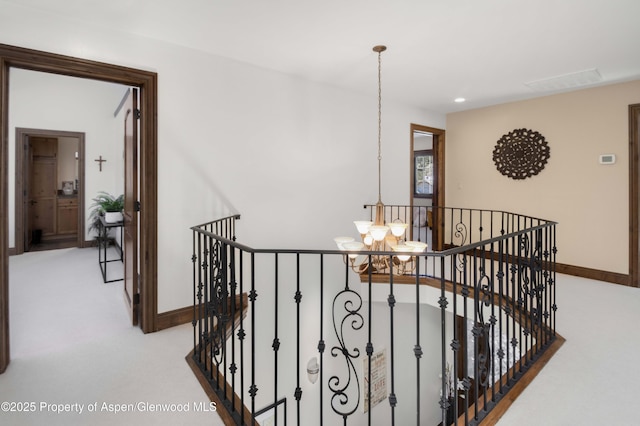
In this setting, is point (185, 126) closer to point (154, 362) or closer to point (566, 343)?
point (154, 362)

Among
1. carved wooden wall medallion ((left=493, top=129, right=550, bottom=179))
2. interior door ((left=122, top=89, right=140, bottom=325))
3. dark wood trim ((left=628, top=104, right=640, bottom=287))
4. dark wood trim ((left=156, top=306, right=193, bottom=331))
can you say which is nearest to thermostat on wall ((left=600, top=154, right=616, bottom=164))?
dark wood trim ((left=628, top=104, right=640, bottom=287))

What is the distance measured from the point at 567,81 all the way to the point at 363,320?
444 centimetres

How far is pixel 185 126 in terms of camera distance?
3.29 metres

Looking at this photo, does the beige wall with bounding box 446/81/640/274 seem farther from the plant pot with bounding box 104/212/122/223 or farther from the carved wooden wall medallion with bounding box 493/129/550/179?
the plant pot with bounding box 104/212/122/223

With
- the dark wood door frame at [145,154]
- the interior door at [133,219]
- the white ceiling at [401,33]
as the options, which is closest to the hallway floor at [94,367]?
the interior door at [133,219]

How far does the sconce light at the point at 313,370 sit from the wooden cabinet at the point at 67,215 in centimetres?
651

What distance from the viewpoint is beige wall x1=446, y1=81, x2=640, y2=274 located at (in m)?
4.46

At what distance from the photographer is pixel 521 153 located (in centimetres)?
531

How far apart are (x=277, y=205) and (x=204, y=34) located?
194cm

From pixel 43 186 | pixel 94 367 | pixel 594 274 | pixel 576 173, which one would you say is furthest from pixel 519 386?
pixel 43 186

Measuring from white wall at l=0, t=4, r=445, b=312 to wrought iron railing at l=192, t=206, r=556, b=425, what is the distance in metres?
0.29

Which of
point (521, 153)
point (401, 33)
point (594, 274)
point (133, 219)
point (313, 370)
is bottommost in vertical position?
point (313, 370)

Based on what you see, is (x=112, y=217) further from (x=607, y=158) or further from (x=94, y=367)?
(x=607, y=158)

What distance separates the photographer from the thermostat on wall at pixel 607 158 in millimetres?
→ 4488
